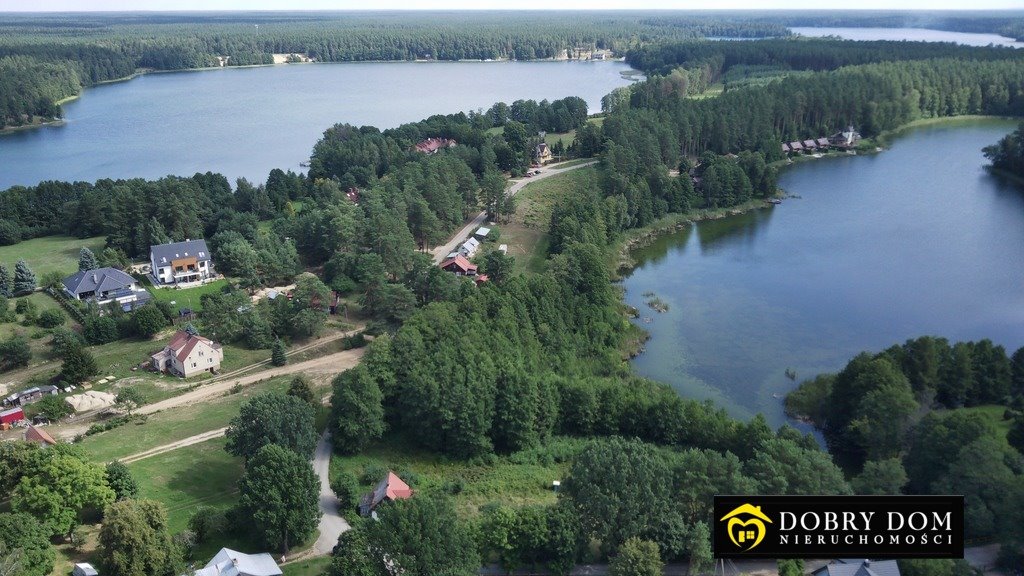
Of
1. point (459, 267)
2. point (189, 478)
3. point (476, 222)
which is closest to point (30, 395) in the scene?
point (189, 478)

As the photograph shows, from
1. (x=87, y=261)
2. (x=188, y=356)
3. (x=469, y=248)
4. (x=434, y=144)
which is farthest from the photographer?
(x=434, y=144)

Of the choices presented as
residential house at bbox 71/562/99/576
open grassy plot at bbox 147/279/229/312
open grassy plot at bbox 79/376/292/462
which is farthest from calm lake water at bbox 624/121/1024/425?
open grassy plot at bbox 147/279/229/312

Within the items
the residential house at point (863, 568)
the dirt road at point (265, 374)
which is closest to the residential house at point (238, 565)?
the dirt road at point (265, 374)

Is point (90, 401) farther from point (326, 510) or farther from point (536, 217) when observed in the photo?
point (536, 217)

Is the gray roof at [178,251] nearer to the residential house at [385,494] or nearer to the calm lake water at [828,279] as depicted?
the calm lake water at [828,279]

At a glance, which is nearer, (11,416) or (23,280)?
(11,416)

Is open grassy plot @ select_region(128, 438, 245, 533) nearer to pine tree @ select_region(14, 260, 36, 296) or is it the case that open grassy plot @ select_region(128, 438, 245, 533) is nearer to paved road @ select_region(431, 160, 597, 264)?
paved road @ select_region(431, 160, 597, 264)

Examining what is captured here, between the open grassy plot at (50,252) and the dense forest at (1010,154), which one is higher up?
the dense forest at (1010,154)
